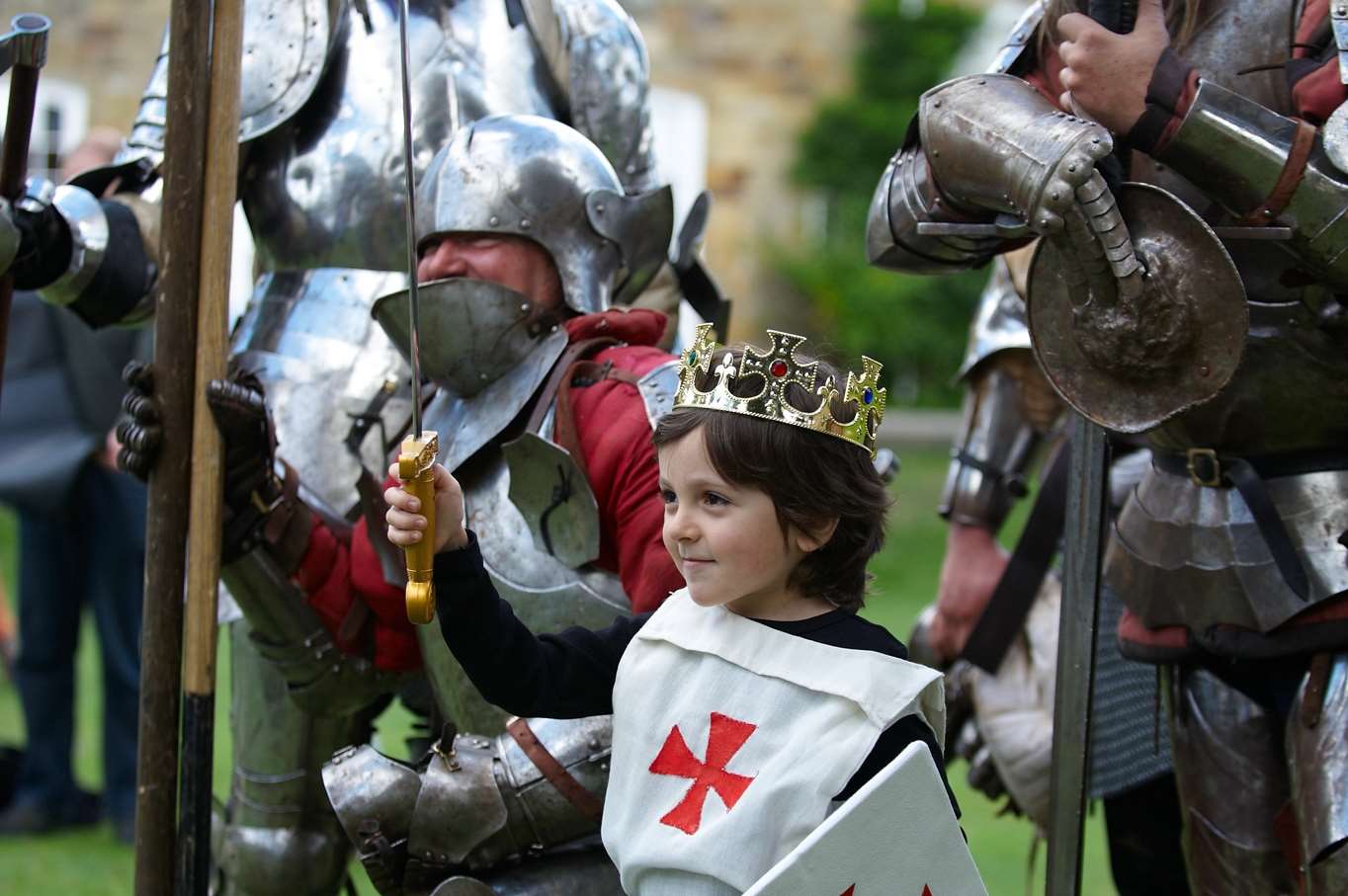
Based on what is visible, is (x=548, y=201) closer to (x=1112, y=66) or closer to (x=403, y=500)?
(x=1112, y=66)

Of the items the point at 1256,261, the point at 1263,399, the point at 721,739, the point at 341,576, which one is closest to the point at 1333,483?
the point at 1263,399

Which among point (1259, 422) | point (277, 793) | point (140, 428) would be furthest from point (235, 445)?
point (1259, 422)

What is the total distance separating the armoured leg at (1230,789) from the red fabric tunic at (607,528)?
94cm

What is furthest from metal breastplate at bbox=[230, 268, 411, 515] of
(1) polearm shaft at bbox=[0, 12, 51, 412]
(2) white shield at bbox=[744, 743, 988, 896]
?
(2) white shield at bbox=[744, 743, 988, 896]

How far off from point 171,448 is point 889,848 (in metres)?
1.62

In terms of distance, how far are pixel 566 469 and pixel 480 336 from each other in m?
0.35

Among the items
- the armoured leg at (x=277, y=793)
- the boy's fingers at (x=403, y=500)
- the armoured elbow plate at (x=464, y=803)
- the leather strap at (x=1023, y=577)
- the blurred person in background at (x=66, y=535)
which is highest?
the boy's fingers at (x=403, y=500)

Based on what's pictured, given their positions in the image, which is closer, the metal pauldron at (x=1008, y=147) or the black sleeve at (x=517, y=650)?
the black sleeve at (x=517, y=650)

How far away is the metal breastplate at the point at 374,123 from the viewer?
412cm

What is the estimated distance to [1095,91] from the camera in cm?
287

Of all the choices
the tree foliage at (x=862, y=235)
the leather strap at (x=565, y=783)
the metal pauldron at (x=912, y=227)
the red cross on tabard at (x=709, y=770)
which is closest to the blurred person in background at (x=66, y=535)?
the leather strap at (x=565, y=783)

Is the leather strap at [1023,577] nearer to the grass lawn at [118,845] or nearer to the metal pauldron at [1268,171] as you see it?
the grass lawn at [118,845]

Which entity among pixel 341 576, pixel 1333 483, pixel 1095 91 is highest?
pixel 1095 91

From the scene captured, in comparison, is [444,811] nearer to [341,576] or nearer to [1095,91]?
[341,576]
